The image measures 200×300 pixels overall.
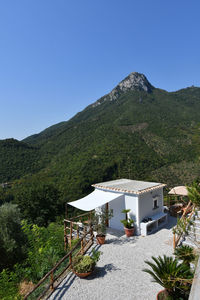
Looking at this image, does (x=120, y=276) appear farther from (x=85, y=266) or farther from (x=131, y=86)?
(x=131, y=86)

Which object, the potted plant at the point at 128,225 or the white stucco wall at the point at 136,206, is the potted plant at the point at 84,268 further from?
the white stucco wall at the point at 136,206

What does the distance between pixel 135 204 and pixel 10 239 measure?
36.1 feet

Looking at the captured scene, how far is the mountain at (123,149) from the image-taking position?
3819 centimetres

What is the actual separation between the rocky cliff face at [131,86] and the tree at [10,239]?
73634mm

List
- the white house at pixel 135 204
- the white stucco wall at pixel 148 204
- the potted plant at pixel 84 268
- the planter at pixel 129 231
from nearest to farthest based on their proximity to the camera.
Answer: the potted plant at pixel 84 268 → the planter at pixel 129 231 → the white house at pixel 135 204 → the white stucco wall at pixel 148 204

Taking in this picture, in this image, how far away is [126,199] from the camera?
37.9ft

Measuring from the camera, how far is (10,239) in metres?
14.8

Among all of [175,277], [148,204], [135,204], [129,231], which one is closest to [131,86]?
[148,204]

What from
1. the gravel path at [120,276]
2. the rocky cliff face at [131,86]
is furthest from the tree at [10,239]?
the rocky cliff face at [131,86]

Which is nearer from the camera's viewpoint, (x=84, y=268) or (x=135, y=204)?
(x=84, y=268)

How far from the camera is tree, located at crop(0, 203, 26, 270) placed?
1427 cm

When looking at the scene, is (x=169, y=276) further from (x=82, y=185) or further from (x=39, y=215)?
(x=82, y=185)

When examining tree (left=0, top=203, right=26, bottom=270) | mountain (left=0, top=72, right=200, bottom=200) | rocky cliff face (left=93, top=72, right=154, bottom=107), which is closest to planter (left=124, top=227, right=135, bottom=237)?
tree (left=0, top=203, right=26, bottom=270)

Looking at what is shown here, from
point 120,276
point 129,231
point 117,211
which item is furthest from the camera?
point 117,211
